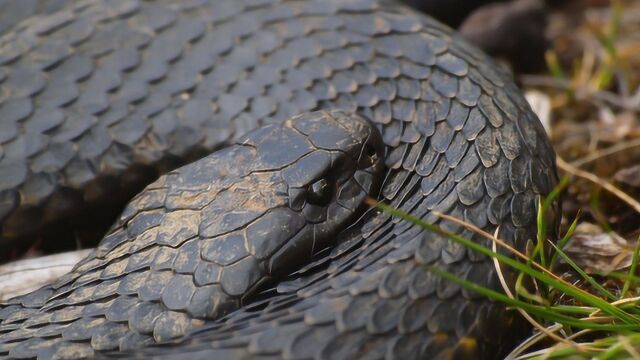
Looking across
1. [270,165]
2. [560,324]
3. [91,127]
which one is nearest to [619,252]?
[560,324]

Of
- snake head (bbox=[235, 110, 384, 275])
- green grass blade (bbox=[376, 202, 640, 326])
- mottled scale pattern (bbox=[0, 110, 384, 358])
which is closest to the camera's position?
green grass blade (bbox=[376, 202, 640, 326])

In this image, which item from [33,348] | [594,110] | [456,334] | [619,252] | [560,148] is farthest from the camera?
[594,110]

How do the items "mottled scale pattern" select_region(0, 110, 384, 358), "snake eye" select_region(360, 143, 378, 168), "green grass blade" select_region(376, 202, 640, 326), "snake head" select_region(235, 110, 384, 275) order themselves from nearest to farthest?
"green grass blade" select_region(376, 202, 640, 326) → "mottled scale pattern" select_region(0, 110, 384, 358) → "snake head" select_region(235, 110, 384, 275) → "snake eye" select_region(360, 143, 378, 168)

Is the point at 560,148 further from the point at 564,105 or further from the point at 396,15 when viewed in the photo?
the point at 396,15

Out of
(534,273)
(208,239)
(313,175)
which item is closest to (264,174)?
(313,175)

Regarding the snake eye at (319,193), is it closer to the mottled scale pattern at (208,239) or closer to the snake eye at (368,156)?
the mottled scale pattern at (208,239)

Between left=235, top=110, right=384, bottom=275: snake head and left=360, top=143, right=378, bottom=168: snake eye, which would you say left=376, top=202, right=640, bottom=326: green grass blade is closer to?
left=235, top=110, right=384, bottom=275: snake head

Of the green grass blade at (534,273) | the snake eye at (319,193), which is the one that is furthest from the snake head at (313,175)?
the green grass blade at (534,273)

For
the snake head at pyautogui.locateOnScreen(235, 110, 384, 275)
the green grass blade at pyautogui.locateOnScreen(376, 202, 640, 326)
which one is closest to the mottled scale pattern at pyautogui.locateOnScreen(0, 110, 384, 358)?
the snake head at pyautogui.locateOnScreen(235, 110, 384, 275)
